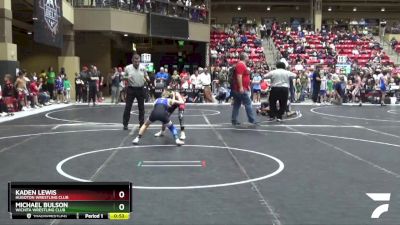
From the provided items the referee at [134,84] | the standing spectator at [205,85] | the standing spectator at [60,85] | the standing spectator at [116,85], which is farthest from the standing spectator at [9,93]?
the standing spectator at [205,85]

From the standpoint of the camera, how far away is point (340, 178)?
696 centimetres

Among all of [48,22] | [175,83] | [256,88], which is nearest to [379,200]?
[175,83]

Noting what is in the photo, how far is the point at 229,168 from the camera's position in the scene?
766 cm

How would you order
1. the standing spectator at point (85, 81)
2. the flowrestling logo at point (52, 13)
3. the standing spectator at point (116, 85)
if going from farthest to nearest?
1. the standing spectator at point (116, 85)
2. the standing spectator at point (85, 81)
3. the flowrestling logo at point (52, 13)

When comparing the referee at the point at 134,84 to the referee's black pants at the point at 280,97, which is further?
the referee's black pants at the point at 280,97

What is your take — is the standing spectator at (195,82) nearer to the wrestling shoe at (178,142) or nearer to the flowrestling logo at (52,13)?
the flowrestling logo at (52,13)

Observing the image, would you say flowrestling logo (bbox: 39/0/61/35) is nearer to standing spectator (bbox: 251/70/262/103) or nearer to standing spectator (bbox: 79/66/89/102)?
standing spectator (bbox: 79/66/89/102)

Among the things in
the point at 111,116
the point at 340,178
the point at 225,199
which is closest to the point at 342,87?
the point at 111,116

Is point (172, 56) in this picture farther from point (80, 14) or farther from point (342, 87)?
point (342, 87)

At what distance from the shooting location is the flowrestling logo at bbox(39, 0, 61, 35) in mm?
20011

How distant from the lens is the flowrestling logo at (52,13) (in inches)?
788
